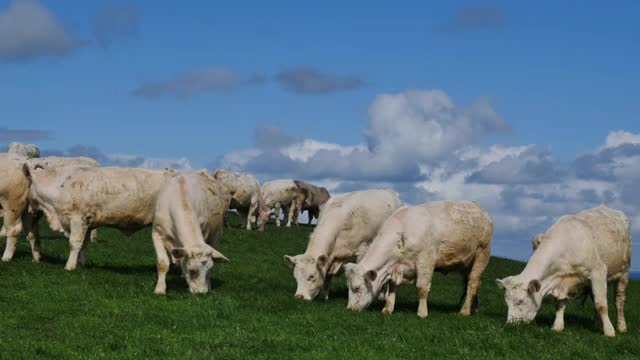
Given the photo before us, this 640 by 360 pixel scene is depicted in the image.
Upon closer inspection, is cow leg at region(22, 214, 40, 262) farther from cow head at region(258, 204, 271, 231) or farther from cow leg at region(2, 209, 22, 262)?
cow head at region(258, 204, 271, 231)

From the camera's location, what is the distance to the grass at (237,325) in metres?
14.7

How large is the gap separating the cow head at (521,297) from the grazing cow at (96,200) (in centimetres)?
1087

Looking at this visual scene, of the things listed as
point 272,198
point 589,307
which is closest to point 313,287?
point 589,307

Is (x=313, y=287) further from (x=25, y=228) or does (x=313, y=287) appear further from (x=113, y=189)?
(x=25, y=228)

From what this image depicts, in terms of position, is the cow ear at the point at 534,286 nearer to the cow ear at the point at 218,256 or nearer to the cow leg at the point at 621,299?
the cow leg at the point at 621,299

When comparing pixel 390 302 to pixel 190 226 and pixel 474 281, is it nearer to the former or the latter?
pixel 474 281

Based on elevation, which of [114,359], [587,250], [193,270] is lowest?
[114,359]

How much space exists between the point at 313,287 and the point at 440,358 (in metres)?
6.31

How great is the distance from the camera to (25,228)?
2520 centimetres

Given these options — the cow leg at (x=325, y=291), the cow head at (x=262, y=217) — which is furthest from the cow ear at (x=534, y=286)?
the cow head at (x=262, y=217)

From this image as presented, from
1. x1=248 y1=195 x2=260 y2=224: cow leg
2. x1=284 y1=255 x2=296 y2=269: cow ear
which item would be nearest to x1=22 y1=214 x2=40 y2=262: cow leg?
x1=284 y1=255 x2=296 y2=269: cow ear

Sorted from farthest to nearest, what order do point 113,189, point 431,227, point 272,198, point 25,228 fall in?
point 272,198
point 25,228
point 113,189
point 431,227

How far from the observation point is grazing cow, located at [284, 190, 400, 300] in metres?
20.3

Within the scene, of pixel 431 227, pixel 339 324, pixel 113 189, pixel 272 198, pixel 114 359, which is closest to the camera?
pixel 114 359
